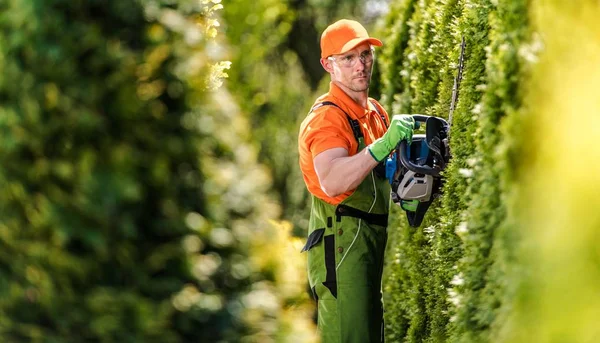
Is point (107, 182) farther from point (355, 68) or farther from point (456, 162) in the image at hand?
point (355, 68)

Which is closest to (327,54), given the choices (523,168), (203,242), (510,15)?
(510,15)

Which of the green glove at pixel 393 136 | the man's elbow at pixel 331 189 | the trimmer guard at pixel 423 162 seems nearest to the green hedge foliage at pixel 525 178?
the trimmer guard at pixel 423 162

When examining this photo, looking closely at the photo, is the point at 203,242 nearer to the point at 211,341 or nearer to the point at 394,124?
the point at 211,341

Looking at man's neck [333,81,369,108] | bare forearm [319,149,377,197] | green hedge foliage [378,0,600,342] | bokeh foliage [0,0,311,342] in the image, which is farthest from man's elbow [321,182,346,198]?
bokeh foliage [0,0,311,342]

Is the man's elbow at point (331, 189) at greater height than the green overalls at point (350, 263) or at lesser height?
greater

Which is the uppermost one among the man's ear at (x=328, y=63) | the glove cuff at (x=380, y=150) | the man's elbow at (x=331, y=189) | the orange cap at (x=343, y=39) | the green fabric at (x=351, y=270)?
the orange cap at (x=343, y=39)

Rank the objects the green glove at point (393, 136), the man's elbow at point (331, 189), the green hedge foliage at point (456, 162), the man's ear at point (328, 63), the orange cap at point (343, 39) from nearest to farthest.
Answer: the green hedge foliage at point (456, 162), the green glove at point (393, 136), the man's elbow at point (331, 189), the orange cap at point (343, 39), the man's ear at point (328, 63)

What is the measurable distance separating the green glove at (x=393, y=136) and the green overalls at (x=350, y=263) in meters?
0.38

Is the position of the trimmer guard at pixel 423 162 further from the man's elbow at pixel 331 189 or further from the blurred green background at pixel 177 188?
the blurred green background at pixel 177 188

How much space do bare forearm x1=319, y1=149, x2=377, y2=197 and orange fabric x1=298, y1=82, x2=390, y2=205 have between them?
12 centimetres

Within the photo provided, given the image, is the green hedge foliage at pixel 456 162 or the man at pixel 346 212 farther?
the man at pixel 346 212

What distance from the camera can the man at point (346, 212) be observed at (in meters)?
4.69

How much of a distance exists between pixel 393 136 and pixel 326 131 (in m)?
0.42

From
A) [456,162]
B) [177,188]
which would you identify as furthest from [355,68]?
[177,188]
